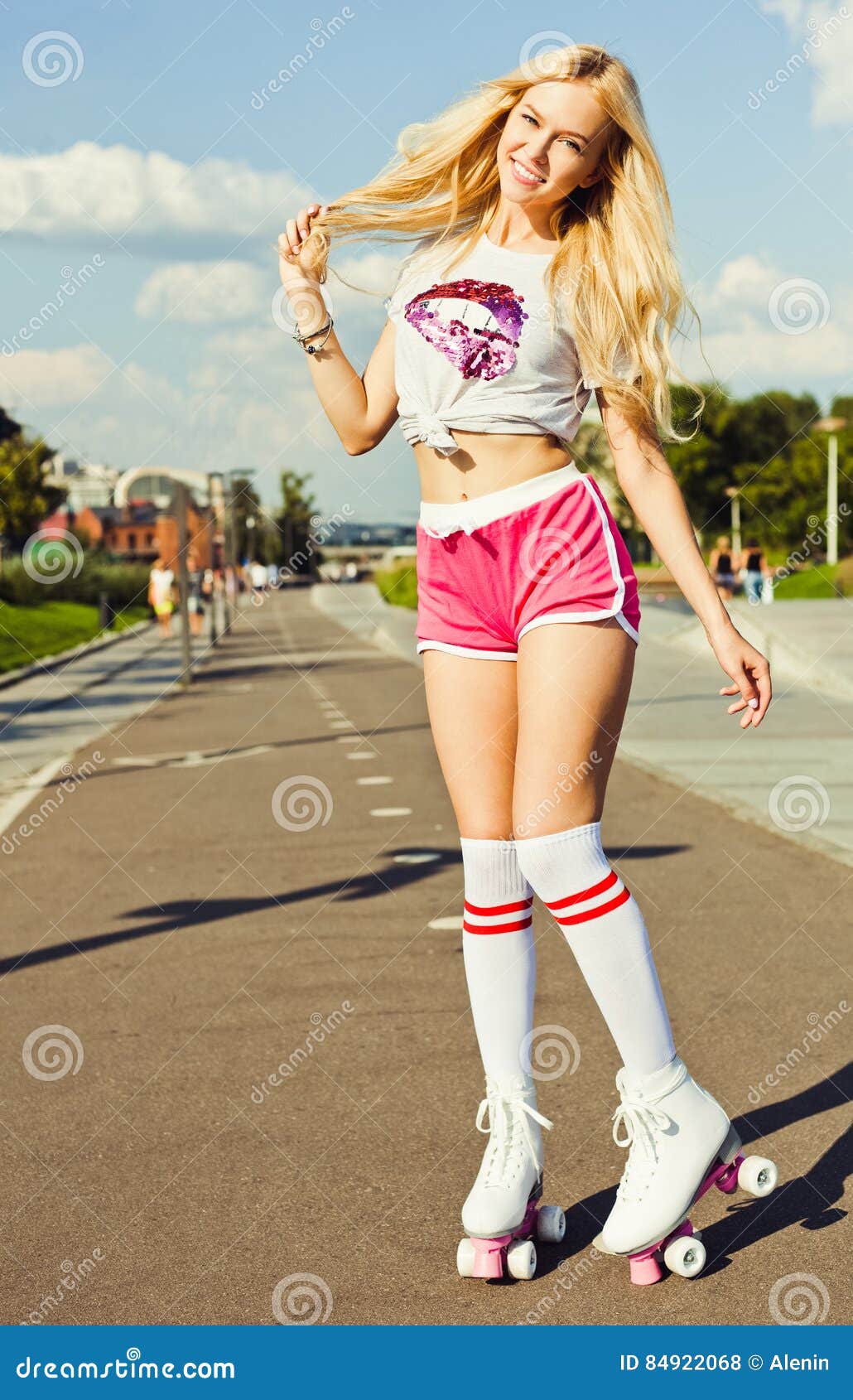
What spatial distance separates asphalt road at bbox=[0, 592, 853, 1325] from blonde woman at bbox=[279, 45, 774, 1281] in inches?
8.9

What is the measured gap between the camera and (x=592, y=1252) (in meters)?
2.71

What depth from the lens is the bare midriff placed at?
8.58 ft

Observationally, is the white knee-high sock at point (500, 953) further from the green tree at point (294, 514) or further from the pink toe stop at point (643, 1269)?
the green tree at point (294, 514)

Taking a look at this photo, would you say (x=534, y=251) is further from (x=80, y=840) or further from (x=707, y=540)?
(x=707, y=540)

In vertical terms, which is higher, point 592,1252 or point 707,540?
point 592,1252

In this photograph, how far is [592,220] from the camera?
265cm

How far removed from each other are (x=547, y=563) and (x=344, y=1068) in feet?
5.97

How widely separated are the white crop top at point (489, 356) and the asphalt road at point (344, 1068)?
144 cm

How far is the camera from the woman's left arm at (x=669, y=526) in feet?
8.53

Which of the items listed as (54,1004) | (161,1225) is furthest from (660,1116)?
(54,1004)

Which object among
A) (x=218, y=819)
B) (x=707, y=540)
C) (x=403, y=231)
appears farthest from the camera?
(x=707, y=540)

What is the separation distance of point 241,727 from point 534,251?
11.7 meters

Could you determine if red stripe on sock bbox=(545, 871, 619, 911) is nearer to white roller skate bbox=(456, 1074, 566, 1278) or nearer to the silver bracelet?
white roller skate bbox=(456, 1074, 566, 1278)

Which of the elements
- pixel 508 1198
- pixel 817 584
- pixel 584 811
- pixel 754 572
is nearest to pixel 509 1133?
pixel 508 1198
